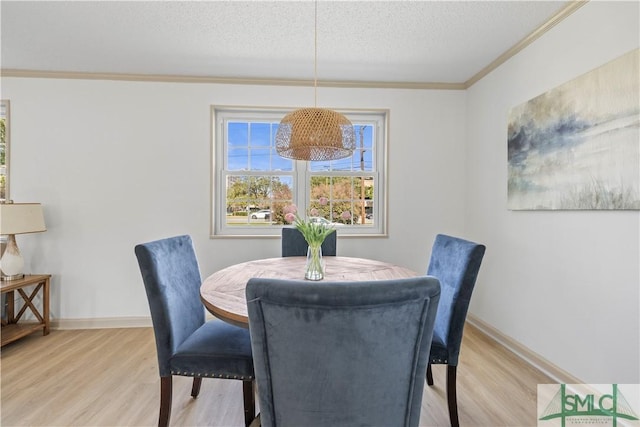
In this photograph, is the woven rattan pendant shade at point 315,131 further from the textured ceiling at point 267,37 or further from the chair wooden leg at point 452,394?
the chair wooden leg at point 452,394

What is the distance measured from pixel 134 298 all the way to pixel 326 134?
257cm

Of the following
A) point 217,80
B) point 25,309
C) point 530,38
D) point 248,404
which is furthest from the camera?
point 217,80

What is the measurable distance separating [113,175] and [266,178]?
1.43 meters

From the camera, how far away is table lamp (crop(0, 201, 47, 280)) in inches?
100

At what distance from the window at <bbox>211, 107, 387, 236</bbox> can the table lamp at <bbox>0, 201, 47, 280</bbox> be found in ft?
4.73

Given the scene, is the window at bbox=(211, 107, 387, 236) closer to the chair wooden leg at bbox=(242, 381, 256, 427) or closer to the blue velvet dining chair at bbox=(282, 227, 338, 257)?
the blue velvet dining chair at bbox=(282, 227, 338, 257)

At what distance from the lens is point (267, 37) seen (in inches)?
96.4

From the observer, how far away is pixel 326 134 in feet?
5.94

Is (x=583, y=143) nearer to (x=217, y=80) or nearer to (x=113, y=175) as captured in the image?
(x=217, y=80)

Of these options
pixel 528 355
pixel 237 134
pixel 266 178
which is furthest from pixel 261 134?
pixel 528 355

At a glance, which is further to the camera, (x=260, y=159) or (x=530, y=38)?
(x=260, y=159)

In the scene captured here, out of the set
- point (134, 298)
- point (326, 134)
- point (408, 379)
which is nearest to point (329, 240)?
point (326, 134)

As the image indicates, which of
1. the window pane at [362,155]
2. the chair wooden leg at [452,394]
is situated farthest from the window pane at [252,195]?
the chair wooden leg at [452,394]

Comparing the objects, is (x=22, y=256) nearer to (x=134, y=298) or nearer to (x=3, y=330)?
(x=3, y=330)
